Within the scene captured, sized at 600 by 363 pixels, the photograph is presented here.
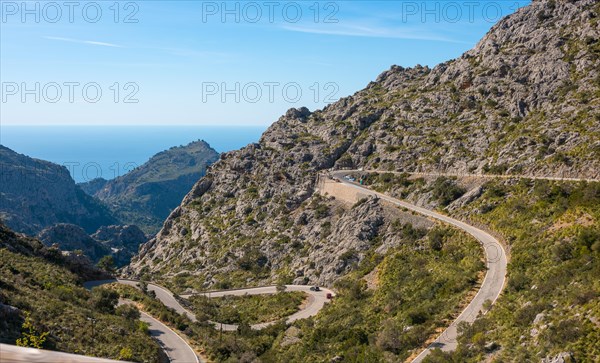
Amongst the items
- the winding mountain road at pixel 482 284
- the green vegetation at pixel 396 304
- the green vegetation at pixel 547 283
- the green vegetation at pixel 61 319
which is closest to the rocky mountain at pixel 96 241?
the green vegetation at pixel 61 319

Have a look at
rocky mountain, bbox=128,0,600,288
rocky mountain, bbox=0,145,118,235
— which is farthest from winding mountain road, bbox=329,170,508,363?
rocky mountain, bbox=0,145,118,235

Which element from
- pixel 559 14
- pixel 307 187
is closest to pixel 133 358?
pixel 307 187

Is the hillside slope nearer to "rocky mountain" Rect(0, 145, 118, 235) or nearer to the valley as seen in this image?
the valley

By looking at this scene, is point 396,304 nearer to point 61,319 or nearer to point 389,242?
point 389,242

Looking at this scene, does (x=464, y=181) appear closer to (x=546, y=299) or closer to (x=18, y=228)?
(x=546, y=299)

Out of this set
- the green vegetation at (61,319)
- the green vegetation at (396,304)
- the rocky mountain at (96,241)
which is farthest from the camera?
the rocky mountain at (96,241)

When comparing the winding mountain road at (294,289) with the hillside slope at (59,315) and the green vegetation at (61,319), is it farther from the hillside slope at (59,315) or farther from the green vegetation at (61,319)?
the hillside slope at (59,315)

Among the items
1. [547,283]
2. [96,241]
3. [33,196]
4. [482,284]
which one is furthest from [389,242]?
[33,196]
